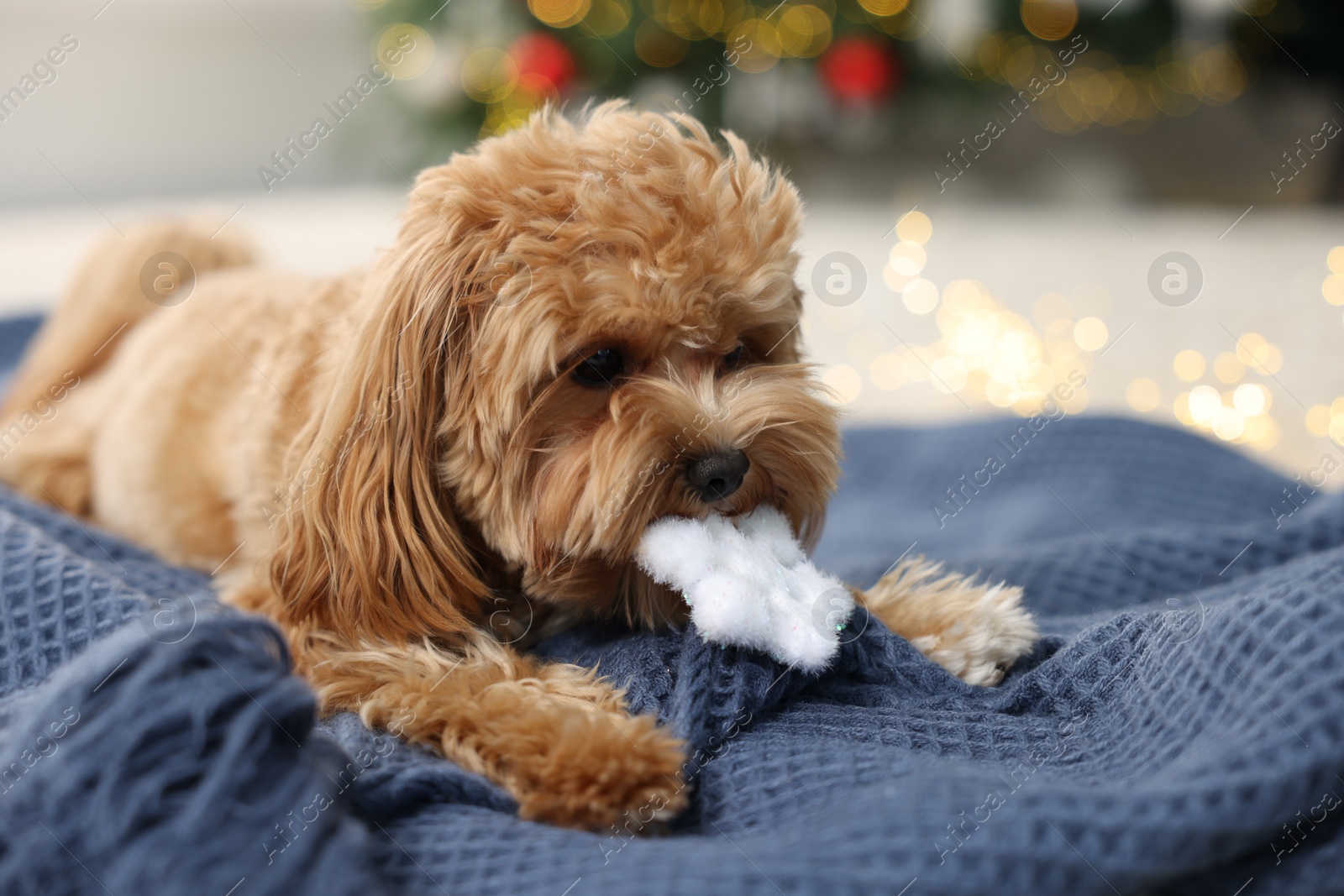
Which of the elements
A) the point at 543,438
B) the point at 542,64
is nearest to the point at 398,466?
the point at 543,438

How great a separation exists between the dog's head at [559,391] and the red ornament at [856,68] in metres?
4.23

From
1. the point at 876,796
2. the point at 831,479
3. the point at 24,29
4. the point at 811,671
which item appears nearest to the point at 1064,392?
the point at 831,479

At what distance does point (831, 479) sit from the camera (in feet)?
5.53

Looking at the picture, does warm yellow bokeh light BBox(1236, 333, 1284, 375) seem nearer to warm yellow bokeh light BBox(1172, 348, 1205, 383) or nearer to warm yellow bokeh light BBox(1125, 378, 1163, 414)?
warm yellow bokeh light BBox(1172, 348, 1205, 383)

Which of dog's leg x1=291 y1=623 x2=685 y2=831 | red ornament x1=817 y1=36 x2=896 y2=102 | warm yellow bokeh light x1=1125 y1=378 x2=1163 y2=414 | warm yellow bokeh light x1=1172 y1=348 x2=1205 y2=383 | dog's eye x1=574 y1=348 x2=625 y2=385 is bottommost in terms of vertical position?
dog's leg x1=291 y1=623 x2=685 y2=831

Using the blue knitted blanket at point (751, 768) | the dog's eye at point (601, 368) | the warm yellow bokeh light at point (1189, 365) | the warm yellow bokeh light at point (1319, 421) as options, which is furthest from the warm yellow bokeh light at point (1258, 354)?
the dog's eye at point (601, 368)

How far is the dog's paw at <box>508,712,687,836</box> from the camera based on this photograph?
4.21 feet

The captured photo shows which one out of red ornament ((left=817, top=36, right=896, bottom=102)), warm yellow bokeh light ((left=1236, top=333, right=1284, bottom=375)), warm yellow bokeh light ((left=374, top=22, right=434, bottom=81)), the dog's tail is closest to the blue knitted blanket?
the dog's tail

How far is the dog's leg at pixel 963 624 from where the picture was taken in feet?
5.45

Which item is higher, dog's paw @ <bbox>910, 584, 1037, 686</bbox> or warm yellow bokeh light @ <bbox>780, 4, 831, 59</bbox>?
warm yellow bokeh light @ <bbox>780, 4, 831, 59</bbox>

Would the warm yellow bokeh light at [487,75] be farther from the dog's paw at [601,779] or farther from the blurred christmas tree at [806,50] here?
the dog's paw at [601,779]

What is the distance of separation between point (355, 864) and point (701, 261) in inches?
36.8

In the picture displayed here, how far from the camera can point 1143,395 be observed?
3699 mm

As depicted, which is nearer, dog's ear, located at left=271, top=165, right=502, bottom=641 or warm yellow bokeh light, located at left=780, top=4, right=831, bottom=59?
dog's ear, located at left=271, top=165, right=502, bottom=641
